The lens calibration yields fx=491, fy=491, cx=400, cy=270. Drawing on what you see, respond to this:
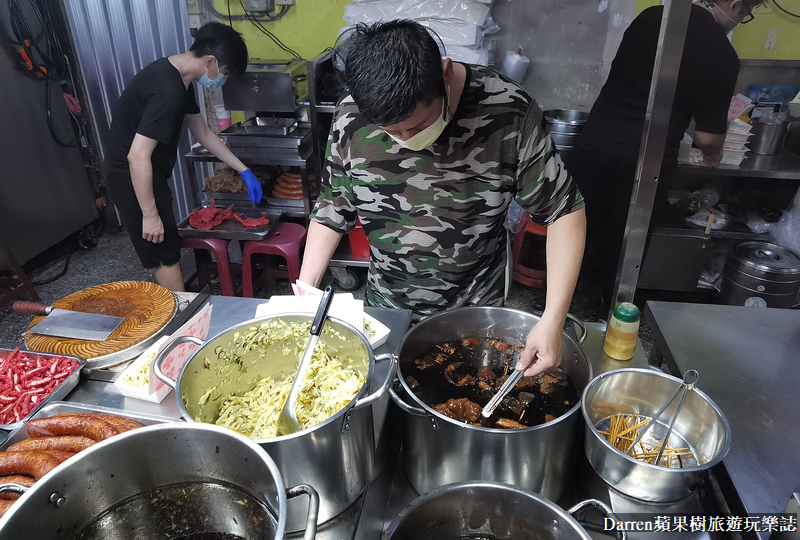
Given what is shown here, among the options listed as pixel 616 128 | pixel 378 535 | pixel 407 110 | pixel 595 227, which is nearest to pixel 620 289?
pixel 407 110

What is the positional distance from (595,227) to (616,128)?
2.94ft

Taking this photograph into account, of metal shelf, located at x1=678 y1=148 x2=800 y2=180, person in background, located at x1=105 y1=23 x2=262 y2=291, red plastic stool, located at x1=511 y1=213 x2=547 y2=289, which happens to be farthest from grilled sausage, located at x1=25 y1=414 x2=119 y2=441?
metal shelf, located at x1=678 y1=148 x2=800 y2=180

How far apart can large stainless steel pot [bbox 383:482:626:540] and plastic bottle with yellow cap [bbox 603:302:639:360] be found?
28.3 inches

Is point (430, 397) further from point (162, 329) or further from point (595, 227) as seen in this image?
point (595, 227)

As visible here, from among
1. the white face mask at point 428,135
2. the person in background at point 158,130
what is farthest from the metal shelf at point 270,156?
the white face mask at point 428,135

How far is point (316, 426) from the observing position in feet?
3.07

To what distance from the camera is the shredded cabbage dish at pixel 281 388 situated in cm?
126

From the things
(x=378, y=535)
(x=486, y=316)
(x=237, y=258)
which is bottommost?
(x=237, y=258)

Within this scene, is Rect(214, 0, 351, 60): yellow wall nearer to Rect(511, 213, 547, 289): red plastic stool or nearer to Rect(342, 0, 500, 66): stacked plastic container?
Rect(342, 0, 500, 66): stacked plastic container

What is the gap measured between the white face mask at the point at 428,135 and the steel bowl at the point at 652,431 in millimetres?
831

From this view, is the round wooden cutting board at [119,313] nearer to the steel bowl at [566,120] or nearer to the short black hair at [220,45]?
the short black hair at [220,45]

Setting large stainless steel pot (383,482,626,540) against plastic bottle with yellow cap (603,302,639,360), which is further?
plastic bottle with yellow cap (603,302,639,360)

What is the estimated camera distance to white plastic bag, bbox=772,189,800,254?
13.0 ft

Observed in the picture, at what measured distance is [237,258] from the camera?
189 inches
